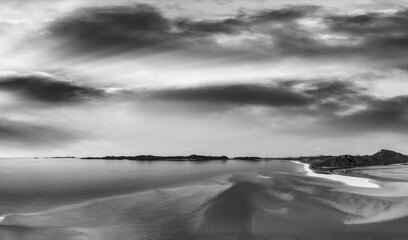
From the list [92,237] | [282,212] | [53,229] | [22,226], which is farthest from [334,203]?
[22,226]

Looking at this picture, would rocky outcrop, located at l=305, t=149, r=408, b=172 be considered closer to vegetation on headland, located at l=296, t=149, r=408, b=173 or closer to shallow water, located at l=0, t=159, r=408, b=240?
vegetation on headland, located at l=296, t=149, r=408, b=173

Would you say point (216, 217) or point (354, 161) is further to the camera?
point (354, 161)

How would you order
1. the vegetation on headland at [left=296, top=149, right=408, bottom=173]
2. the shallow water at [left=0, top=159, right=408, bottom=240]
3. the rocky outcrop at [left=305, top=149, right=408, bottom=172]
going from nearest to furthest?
1. the shallow water at [left=0, top=159, right=408, bottom=240]
2. the vegetation on headland at [left=296, top=149, right=408, bottom=173]
3. the rocky outcrop at [left=305, top=149, right=408, bottom=172]

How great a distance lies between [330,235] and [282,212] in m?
7.25

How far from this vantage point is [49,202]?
123ft

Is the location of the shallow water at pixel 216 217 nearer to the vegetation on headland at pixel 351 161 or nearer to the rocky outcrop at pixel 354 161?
the vegetation on headland at pixel 351 161

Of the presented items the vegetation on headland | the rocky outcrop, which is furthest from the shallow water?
the rocky outcrop

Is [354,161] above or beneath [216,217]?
above

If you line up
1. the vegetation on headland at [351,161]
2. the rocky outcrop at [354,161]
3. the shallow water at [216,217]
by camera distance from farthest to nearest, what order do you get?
the rocky outcrop at [354,161]
the vegetation on headland at [351,161]
the shallow water at [216,217]

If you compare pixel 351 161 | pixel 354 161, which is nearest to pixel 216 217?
pixel 351 161

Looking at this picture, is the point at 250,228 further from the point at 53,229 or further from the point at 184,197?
the point at 184,197

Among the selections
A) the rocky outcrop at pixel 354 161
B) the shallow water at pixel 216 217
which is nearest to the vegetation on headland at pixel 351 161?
the rocky outcrop at pixel 354 161

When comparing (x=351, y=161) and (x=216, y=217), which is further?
(x=351, y=161)

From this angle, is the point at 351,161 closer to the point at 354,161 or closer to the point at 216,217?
the point at 354,161
